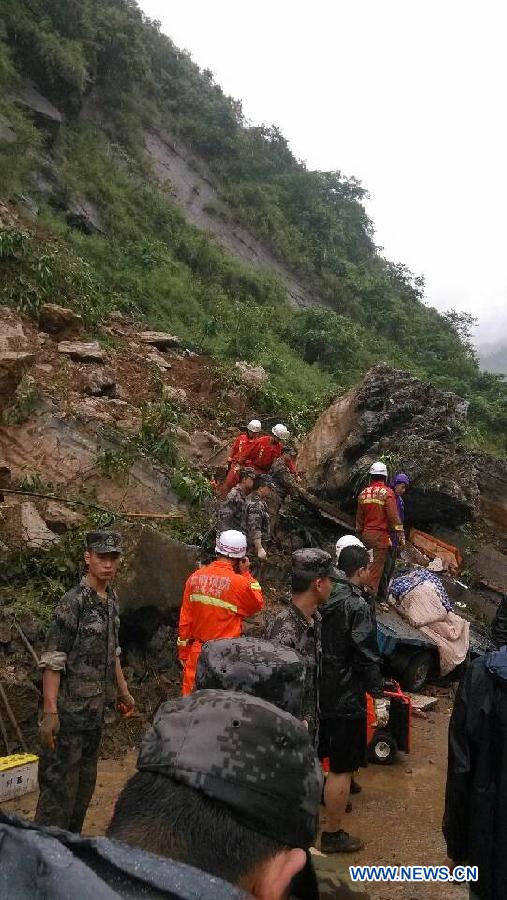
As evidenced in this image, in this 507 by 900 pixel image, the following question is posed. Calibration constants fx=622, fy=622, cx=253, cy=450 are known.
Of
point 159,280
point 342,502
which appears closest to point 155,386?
point 342,502

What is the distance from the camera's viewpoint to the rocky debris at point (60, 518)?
209 inches

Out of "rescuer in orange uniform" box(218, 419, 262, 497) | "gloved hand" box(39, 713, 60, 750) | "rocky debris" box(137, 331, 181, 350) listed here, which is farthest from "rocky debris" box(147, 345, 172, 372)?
"gloved hand" box(39, 713, 60, 750)

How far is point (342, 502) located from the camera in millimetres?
8469

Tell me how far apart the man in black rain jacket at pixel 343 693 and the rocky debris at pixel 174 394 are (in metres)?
Answer: 6.62

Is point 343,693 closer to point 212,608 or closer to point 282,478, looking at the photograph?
point 212,608

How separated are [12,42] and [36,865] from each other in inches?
805

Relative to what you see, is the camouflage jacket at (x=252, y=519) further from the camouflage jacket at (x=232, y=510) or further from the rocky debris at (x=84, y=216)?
the rocky debris at (x=84, y=216)

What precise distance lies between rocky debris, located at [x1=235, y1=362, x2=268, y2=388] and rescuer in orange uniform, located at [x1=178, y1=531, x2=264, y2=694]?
27.2 feet

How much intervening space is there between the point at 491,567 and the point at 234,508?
4249mm

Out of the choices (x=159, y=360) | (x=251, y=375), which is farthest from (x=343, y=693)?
(x=251, y=375)

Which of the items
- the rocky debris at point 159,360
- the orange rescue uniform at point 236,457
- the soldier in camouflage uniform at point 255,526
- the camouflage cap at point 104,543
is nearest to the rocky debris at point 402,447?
the orange rescue uniform at point 236,457

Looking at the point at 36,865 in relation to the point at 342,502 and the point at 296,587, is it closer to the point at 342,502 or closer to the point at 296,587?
the point at 296,587

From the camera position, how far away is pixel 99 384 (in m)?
8.49

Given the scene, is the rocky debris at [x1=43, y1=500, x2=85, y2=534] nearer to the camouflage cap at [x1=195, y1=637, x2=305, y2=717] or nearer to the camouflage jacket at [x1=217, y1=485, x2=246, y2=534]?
the camouflage jacket at [x1=217, y1=485, x2=246, y2=534]
